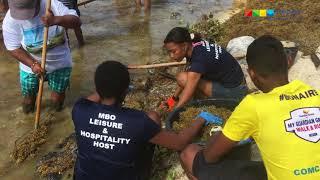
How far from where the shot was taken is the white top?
468 centimetres

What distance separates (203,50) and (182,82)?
454mm

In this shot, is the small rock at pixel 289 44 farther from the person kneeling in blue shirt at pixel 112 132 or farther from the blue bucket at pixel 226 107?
the person kneeling in blue shirt at pixel 112 132

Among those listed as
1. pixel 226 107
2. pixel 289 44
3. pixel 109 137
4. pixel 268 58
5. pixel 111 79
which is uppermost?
pixel 268 58

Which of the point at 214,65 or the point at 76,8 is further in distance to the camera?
the point at 76,8

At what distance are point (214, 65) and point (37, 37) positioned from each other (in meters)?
2.10

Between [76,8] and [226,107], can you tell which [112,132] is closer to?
[226,107]

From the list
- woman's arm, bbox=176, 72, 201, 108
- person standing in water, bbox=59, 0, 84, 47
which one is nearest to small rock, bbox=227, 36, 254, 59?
woman's arm, bbox=176, 72, 201, 108

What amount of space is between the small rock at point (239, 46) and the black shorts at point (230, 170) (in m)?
3.00

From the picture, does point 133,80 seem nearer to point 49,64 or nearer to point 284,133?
point 49,64

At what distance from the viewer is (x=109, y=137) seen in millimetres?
2791

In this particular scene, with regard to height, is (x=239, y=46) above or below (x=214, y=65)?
below

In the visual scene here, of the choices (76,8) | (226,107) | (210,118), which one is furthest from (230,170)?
(76,8)

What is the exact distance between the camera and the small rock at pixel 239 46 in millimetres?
5863

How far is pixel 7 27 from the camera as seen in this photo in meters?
4.68
